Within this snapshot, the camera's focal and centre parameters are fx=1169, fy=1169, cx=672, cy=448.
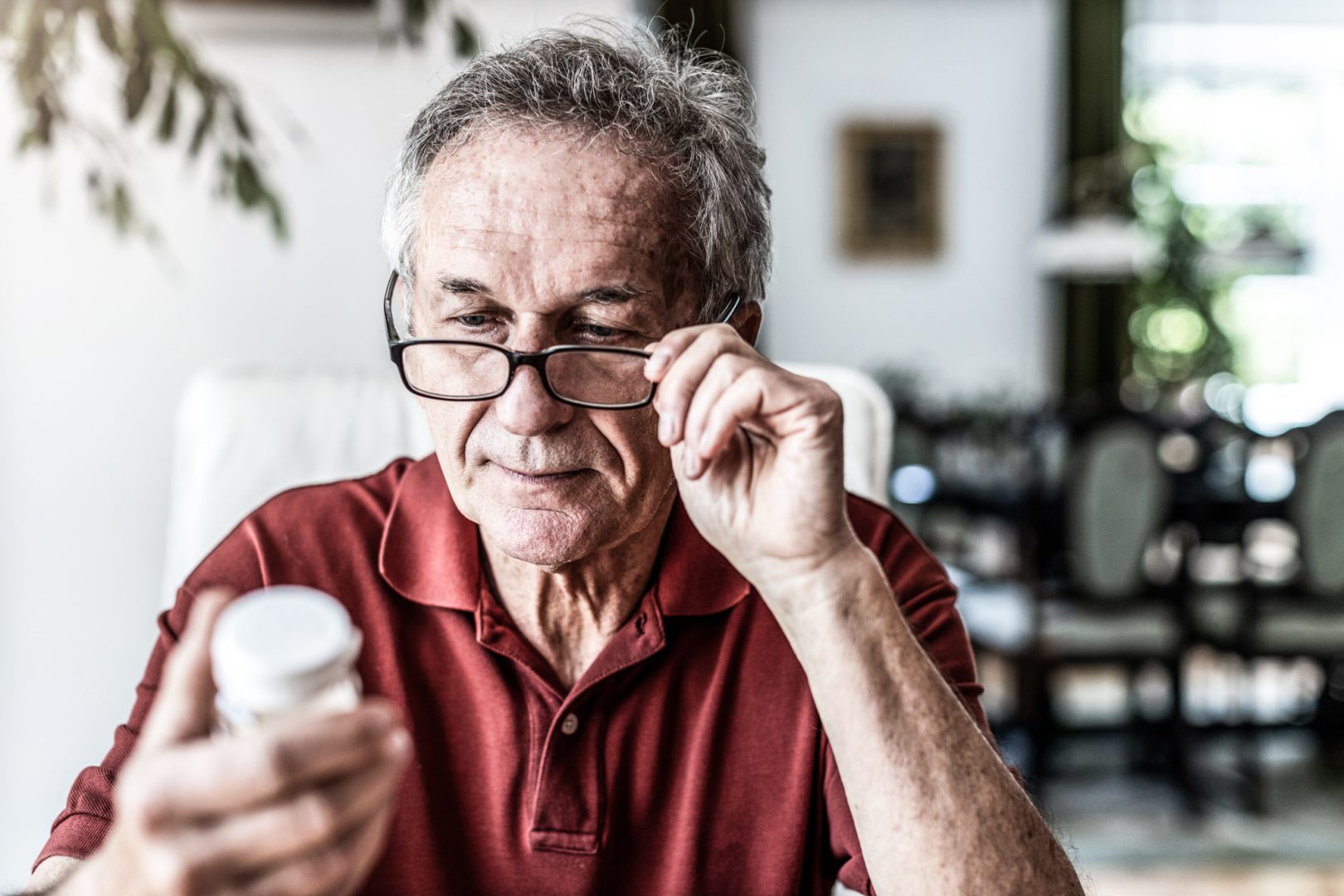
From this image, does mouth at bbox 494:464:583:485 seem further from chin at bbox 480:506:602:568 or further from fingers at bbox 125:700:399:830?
fingers at bbox 125:700:399:830

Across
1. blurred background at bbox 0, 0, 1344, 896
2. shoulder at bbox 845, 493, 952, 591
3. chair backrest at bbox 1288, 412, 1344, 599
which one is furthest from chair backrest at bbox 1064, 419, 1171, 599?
shoulder at bbox 845, 493, 952, 591

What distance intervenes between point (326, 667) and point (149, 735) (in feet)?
0.29

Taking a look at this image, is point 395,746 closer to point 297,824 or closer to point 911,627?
point 297,824

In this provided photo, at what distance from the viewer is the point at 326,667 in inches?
19.5

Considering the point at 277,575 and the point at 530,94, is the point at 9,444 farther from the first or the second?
the point at 530,94

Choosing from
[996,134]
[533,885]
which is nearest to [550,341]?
[533,885]

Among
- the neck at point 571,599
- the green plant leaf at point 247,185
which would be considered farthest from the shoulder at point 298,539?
the green plant leaf at point 247,185

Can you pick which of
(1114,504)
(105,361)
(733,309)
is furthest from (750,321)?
(1114,504)

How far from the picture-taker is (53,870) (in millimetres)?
947

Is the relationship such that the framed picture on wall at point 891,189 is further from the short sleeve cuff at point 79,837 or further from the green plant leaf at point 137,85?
the short sleeve cuff at point 79,837

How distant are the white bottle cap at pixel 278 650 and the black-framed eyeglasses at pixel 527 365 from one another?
0.48 metres

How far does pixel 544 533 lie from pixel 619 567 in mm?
141

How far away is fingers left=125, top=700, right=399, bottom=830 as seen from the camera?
48 centimetres

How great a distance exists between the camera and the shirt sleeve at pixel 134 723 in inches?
37.7
